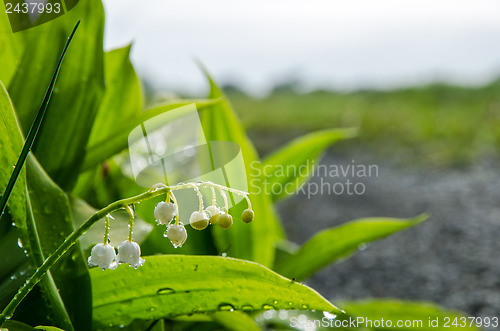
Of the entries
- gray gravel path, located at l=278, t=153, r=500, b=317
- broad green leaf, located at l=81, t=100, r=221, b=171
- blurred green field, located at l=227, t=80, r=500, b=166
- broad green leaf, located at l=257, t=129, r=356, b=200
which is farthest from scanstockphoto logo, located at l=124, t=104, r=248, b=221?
blurred green field, located at l=227, t=80, r=500, b=166

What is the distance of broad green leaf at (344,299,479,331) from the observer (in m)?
1.00

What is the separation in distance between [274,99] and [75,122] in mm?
6419

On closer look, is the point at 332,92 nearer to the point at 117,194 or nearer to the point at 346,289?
the point at 346,289

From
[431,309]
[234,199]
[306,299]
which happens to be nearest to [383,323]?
[431,309]

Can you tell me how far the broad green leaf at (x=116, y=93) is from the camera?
2.45 feet

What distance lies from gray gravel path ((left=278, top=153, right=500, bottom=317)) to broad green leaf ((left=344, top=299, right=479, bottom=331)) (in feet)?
1.54

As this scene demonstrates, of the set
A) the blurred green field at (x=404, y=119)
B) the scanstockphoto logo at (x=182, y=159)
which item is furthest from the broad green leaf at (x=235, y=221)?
the blurred green field at (x=404, y=119)

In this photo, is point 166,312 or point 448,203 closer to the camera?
point 166,312

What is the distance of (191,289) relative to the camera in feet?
1.49

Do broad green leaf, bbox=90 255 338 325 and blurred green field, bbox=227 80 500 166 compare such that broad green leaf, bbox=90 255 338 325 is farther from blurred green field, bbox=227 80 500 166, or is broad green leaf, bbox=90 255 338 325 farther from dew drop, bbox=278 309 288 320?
blurred green field, bbox=227 80 500 166

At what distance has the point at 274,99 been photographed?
6.98 metres

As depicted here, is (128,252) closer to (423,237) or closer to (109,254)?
(109,254)

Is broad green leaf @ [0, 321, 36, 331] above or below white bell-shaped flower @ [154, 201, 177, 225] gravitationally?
below

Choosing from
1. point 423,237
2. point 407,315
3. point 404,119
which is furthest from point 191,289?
point 404,119
